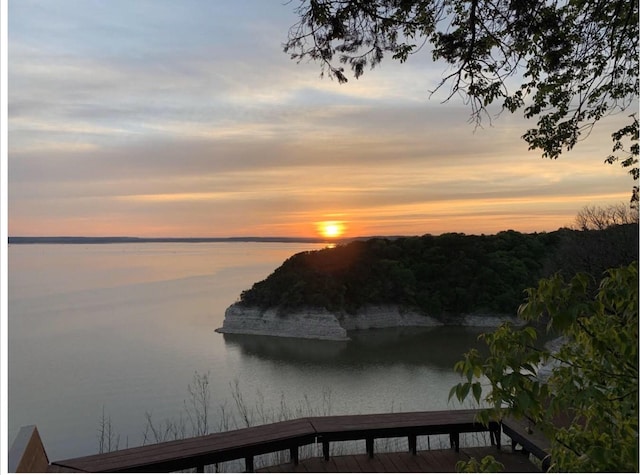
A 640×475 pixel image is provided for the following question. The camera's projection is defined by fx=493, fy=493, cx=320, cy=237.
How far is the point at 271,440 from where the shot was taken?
187 inches

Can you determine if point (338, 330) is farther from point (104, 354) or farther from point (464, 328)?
point (104, 354)

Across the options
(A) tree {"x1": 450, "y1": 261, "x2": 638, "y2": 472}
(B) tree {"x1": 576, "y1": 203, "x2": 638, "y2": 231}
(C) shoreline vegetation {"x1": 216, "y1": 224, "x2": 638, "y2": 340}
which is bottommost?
(C) shoreline vegetation {"x1": 216, "y1": 224, "x2": 638, "y2": 340}

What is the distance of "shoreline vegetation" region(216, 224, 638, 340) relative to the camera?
3594 cm

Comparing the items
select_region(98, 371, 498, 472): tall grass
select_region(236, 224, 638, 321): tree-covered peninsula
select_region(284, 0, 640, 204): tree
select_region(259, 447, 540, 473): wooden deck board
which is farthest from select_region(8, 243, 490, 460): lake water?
select_region(284, 0, 640, 204): tree

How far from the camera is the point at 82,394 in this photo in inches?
981

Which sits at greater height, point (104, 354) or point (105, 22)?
point (105, 22)

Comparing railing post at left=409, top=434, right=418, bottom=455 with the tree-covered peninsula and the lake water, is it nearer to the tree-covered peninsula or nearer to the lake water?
the lake water

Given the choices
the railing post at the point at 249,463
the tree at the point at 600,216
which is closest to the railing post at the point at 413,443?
the railing post at the point at 249,463

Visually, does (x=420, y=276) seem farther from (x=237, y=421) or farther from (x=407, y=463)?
(x=407, y=463)

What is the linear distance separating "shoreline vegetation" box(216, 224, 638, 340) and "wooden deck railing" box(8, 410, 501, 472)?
2922 centimetres

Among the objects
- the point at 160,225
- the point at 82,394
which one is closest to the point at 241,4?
the point at 82,394

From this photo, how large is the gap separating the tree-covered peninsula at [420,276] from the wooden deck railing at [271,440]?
30442 mm

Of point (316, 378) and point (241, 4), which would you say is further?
point (316, 378)

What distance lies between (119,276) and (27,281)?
51.5 ft
